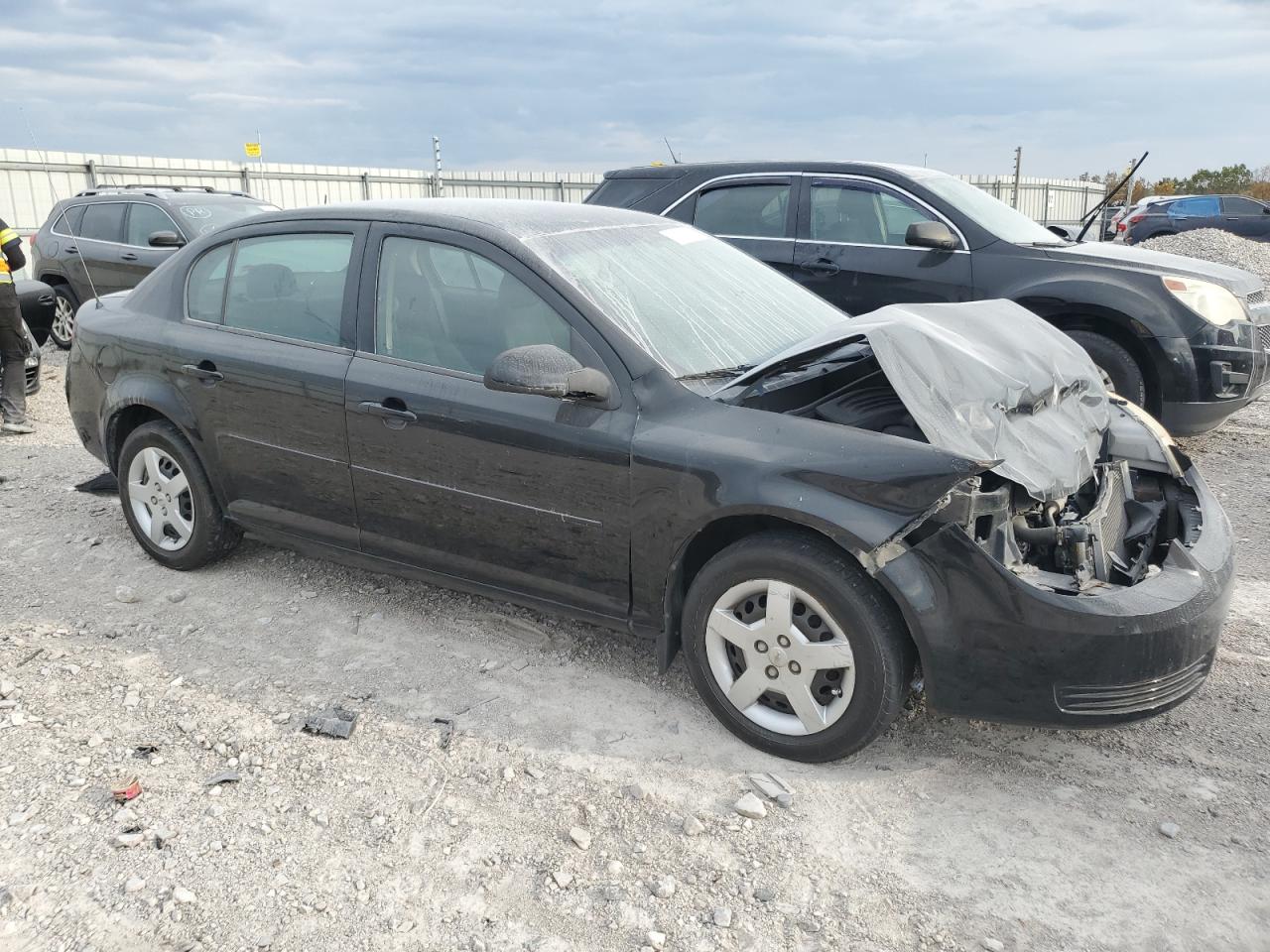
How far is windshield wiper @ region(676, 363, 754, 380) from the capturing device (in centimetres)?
343

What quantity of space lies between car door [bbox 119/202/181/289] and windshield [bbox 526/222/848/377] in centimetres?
758

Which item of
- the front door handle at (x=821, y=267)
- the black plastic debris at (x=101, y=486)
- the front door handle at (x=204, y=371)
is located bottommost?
the black plastic debris at (x=101, y=486)

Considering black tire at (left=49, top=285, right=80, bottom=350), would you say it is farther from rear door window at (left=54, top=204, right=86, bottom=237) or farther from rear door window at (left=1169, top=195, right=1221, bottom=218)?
rear door window at (left=1169, top=195, right=1221, bottom=218)

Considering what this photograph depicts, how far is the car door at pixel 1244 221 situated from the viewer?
22.0 meters

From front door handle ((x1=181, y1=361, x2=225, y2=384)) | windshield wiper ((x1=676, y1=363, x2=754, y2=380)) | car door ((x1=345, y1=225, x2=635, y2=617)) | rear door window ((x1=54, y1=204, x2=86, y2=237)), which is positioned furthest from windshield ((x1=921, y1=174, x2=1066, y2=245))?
rear door window ((x1=54, y1=204, x2=86, y2=237))

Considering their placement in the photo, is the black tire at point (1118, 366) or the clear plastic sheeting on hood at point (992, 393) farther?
the black tire at point (1118, 366)

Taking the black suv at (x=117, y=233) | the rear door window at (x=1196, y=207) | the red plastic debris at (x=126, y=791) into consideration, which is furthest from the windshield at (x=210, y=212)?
the rear door window at (x=1196, y=207)

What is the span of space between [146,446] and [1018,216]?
236 inches

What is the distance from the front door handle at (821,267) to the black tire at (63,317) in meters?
8.09

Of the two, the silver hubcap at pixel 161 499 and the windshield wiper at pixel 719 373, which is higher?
the windshield wiper at pixel 719 373

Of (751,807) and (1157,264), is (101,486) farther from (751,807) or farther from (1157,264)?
(1157,264)

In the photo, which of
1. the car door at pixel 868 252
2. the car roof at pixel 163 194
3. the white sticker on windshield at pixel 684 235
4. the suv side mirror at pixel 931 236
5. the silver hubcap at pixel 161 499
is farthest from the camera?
the car roof at pixel 163 194

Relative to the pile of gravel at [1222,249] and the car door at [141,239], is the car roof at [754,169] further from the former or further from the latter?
the pile of gravel at [1222,249]

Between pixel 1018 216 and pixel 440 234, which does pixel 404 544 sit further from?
→ pixel 1018 216
